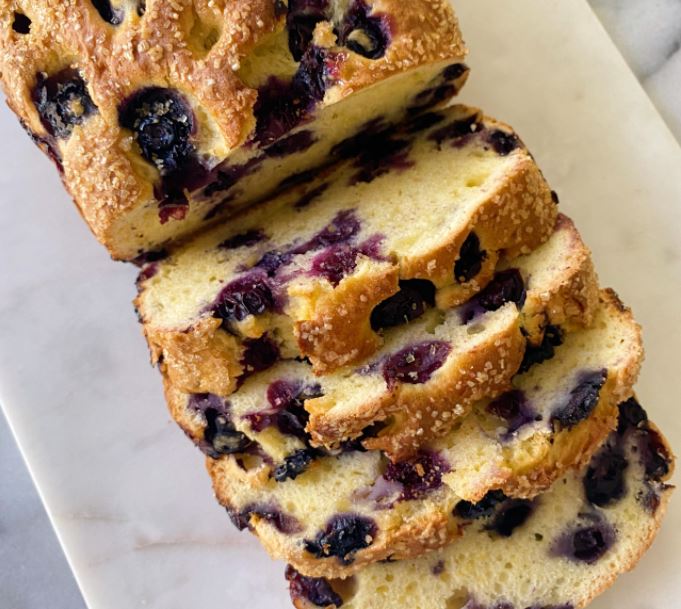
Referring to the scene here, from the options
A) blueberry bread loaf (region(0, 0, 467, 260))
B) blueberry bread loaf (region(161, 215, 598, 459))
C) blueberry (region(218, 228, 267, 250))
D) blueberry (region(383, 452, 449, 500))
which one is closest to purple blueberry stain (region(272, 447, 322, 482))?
blueberry bread loaf (region(161, 215, 598, 459))

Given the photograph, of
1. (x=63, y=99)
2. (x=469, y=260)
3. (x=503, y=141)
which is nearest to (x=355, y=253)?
(x=469, y=260)

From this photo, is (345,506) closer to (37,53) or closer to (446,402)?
(446,402)

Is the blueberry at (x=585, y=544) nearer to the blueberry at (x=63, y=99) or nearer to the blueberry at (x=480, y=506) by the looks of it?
the blueberry at (x=480, y=506)

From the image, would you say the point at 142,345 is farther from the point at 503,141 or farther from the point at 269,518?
the point at 503,141

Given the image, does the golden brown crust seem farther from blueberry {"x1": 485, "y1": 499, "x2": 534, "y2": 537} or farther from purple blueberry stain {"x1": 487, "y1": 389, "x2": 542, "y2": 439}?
purple blueberry stain {"x1": 487, "y1": 389, "x2": 542, "y2": 439}

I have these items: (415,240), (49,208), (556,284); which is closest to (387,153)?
(415,240)

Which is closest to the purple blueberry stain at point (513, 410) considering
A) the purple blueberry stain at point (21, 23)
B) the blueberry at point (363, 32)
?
the blueberry at point (363, 32)
